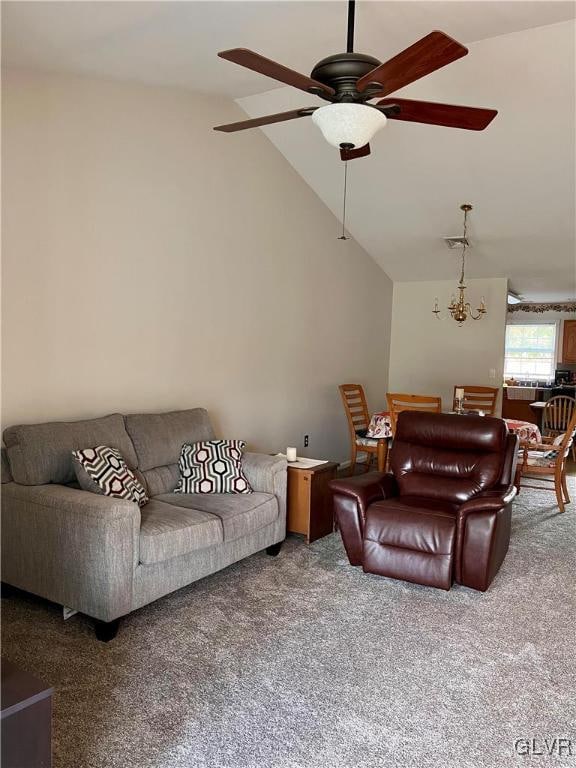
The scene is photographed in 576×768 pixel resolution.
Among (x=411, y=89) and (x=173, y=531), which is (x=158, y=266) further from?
(x=411, y=89)

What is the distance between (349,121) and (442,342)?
16.9 ft

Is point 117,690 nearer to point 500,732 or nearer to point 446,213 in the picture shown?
point 500,732

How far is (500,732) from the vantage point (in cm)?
213

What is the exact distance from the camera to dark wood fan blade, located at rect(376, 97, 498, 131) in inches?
101

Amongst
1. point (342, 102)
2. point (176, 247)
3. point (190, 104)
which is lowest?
point (176, 247)

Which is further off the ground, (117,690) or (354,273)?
(354,273)

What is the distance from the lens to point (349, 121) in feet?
7.97

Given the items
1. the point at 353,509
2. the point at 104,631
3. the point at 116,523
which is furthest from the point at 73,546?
the point at 353,509

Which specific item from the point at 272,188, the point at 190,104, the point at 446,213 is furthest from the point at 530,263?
the point at 190,104

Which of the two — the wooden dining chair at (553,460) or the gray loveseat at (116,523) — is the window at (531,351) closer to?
the wooden dining chair at (553,460)

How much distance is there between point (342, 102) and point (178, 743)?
2.47 m

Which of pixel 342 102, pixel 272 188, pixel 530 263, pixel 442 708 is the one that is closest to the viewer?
pixel 442 708

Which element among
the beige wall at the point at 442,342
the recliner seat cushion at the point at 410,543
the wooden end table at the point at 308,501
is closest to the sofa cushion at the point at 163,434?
the wooden end table at the point at 308,501

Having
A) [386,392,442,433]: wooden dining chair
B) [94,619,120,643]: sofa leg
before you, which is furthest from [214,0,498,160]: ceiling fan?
[386,392,442,433]: wooden dining chair
